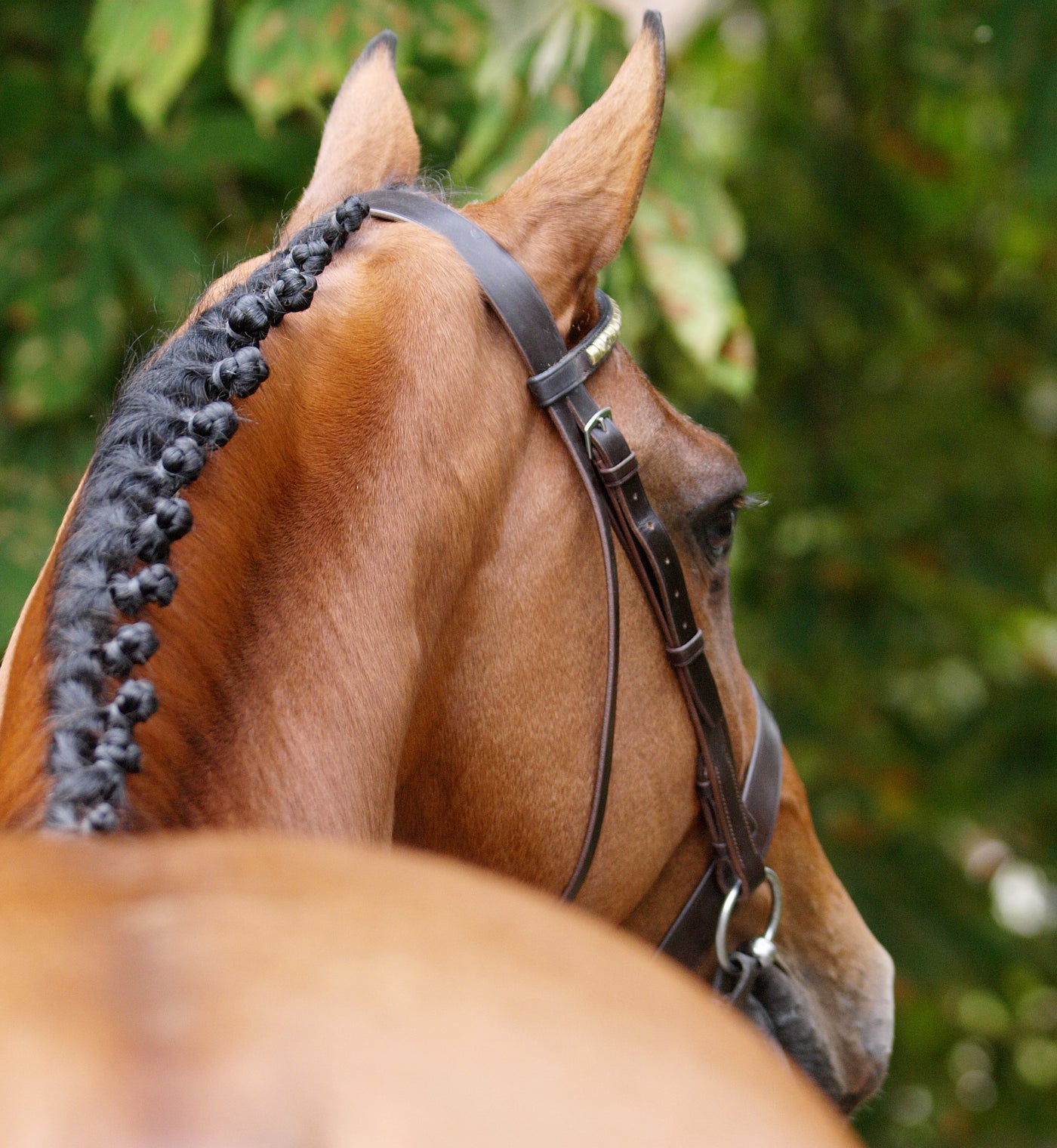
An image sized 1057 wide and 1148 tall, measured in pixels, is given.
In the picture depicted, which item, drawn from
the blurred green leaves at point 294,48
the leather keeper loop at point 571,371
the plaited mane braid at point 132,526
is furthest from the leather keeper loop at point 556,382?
the blurred green leaves at point 294,48

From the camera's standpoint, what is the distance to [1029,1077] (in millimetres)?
4223

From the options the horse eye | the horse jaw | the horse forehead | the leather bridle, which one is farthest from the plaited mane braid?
the horse jaw

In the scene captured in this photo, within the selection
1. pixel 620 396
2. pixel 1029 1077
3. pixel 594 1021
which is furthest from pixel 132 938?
pixel 1029 1077

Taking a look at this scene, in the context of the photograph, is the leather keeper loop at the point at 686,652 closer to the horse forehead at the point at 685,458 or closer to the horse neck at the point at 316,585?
the horse forehead at the point at 685,458

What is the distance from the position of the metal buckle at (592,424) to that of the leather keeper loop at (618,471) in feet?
0.07

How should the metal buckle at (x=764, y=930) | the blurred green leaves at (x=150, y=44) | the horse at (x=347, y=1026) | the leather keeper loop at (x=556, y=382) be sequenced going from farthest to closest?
1. the blurred green leaves at (x=150, y=44)
2. the metal buckle at (x=764, y=930)
3. the leather keeper loop at (x=556, y=382)
4. the horse at (x=347, y=1026)

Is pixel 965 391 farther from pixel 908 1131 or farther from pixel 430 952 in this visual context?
pixel 430 952

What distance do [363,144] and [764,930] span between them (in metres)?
1.17

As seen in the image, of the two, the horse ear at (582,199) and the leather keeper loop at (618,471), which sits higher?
the horse ear at (582,199)

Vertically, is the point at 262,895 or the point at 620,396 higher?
the point at 262,895

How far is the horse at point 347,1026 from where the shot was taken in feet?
1.63

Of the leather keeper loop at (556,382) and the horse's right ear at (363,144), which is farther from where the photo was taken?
the horse's right ear at (363,144)

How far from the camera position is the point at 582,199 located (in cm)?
130

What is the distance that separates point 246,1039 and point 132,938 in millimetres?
89
